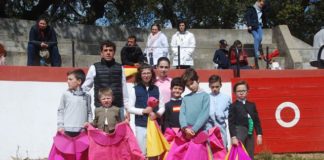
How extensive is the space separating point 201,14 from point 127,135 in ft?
78.9

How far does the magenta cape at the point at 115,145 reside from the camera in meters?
7.85

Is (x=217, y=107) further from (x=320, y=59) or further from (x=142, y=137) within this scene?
(x=320, y=59)

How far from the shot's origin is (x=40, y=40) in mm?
12398

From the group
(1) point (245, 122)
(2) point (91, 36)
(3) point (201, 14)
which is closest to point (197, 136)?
(1) point (245, 122)

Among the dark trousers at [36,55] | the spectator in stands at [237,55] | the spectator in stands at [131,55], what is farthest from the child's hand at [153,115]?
the spectator in stands at [237,55]

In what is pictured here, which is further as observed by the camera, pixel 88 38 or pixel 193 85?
pixel 88 38

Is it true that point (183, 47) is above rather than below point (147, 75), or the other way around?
above

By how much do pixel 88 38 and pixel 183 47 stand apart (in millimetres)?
6161

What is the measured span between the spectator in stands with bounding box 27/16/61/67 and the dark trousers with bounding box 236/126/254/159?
5.34 m

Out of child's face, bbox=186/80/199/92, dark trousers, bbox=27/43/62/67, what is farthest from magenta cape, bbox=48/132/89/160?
dark trousers, bbox=27/43/62/67

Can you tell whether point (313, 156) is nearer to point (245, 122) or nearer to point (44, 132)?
point (245, 122)

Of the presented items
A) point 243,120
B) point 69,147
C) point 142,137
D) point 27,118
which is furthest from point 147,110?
point 27,118

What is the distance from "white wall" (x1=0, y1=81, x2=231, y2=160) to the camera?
1147 cm

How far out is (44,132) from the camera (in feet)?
38.6
